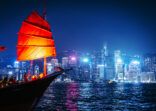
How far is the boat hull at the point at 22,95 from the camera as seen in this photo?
93.6ft

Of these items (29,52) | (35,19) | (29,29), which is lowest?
(29,52)

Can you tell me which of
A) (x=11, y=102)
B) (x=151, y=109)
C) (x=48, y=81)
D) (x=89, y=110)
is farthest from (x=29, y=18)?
(x=151, y=109)

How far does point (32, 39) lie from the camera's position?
3259 cm

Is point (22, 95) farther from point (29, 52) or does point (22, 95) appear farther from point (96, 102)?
point (96, 102)

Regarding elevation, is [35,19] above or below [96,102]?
above

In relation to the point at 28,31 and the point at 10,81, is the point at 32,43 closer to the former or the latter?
the point at 28,31

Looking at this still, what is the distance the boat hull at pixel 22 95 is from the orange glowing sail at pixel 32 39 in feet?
9.15

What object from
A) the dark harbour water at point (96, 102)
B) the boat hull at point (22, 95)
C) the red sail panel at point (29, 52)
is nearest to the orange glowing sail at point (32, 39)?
the red sail panel at point (29, 52)

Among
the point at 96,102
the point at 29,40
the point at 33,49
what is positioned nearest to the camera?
the point at 29,40

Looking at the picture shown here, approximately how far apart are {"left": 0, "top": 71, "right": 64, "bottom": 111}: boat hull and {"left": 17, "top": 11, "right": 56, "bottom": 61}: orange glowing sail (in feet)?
9.15

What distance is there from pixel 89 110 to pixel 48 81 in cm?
1908

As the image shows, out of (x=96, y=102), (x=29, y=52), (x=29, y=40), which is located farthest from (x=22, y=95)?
(x=96, y=102)

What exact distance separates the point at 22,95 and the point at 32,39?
5766 mm

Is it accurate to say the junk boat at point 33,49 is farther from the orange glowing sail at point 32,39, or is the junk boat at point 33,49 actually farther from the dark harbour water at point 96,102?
the dark harbour water at point 96,102
